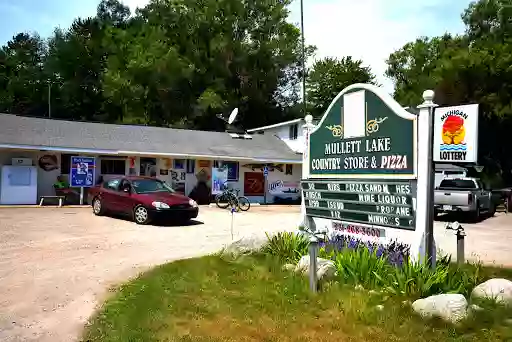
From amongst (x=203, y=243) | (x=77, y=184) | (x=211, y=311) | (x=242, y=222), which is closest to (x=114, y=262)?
(x=203, y=243)

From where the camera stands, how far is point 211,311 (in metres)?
5.88

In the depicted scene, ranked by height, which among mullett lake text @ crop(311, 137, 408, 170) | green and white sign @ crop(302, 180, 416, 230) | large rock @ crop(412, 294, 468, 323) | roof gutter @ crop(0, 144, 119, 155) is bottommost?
large rock @ crop(412, 294, 468, 323)

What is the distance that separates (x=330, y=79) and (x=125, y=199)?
36389 mm

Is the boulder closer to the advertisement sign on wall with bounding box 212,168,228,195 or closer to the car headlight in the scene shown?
the car headlight

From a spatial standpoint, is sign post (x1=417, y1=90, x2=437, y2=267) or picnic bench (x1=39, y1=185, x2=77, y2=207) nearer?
sign post (x1=417, y1=90, x2=437, y2=267)

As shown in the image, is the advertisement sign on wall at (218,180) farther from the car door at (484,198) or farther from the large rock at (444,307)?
the large rock at (444,307)

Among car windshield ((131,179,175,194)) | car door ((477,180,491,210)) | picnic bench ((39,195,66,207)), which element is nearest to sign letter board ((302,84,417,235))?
car windshield ((131,179,175,194))

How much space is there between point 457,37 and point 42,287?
44.5m

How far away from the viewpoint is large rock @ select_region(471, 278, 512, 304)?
6.11 m

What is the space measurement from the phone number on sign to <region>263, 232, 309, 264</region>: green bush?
2.16ft

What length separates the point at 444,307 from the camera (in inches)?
217

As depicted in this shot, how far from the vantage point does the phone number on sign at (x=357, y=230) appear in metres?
7.73

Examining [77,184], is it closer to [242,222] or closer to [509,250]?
[242,222]

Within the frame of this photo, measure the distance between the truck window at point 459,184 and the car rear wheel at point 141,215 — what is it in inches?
461
